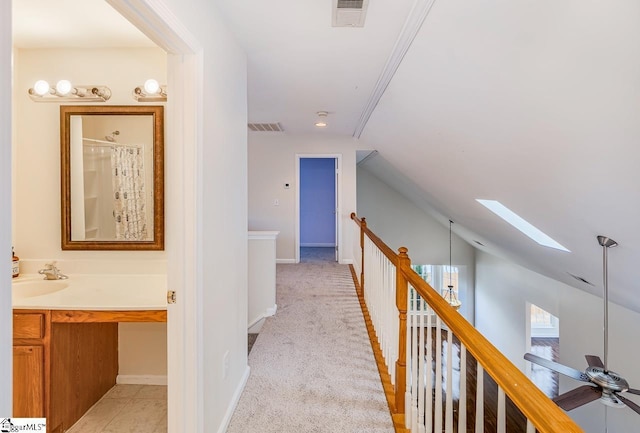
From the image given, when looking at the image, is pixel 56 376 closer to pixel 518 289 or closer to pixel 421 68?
pixel 421 68

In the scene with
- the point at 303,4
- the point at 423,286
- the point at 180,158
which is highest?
the point at 303,4

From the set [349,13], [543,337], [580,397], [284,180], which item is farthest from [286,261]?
[543,337]

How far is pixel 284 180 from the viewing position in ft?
18.7

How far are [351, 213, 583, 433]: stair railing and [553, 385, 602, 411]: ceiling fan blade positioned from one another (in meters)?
1.17

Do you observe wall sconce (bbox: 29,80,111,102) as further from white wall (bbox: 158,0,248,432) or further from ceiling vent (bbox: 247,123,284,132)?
ceiling vent (bbox: 247,123,284,132)

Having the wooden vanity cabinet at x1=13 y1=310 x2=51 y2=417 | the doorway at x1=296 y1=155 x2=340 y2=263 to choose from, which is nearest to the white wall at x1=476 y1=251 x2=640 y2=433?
the doorway at x1=296 y1=155 x2=340 y2=263

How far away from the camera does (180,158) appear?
4.79ft

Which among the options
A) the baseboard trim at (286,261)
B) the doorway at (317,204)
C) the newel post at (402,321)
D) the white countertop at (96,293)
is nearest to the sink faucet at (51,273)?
the white countertop at (96,293)

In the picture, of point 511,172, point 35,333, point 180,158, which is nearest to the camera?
point 180,158

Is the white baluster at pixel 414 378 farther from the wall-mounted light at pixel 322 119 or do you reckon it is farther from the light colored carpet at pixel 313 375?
the wall-mounted light at pixel 322 119

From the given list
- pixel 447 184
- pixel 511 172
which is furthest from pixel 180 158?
pixel 447 184

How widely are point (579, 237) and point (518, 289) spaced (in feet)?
14.9

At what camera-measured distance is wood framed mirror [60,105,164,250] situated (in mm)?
2205

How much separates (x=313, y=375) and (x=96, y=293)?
1571mm
